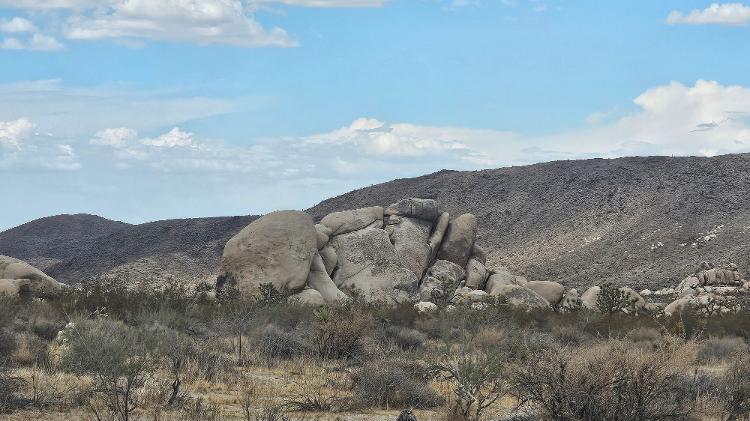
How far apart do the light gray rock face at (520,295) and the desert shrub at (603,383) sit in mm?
22387

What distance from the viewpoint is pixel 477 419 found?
12086 millimetres

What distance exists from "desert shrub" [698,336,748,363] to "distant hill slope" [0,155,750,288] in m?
26.4

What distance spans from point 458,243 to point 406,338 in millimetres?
14767

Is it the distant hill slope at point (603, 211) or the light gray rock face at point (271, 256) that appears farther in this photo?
the distant hill slope at point (603, 211)

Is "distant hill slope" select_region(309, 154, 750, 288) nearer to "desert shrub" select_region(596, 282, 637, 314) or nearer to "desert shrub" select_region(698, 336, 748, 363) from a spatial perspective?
"desert shrub" select_region(596, 282, 637, 314)

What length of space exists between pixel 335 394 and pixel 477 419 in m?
2.73

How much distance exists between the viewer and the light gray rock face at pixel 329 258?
3322cm

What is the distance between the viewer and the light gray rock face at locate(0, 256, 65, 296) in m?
30.8

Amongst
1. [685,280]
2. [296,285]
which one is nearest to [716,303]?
[685,280]

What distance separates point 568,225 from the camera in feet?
208

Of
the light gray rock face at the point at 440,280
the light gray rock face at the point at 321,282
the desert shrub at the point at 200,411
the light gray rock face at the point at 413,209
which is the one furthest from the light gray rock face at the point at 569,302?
the desert shrub at the point at 200,411

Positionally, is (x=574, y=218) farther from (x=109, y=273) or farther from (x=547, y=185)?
(x=109, y=273)

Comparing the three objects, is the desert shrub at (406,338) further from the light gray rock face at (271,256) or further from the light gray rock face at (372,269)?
the light gray rock face at (372,269)

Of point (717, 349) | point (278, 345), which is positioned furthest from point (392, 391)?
point (717, 349)
